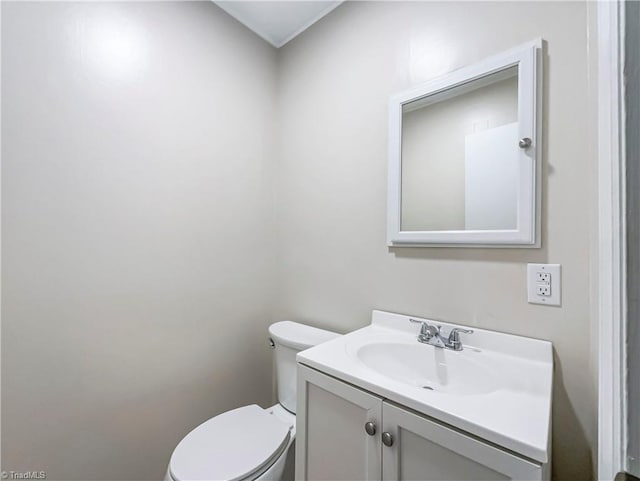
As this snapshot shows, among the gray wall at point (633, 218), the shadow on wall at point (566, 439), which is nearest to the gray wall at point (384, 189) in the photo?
the shadow on wall at point (566, 439)

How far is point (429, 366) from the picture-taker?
1025mm

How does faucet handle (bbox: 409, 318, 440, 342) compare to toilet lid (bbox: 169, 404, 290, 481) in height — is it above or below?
above

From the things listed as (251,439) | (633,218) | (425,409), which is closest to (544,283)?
(425,409)

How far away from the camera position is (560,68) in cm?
89

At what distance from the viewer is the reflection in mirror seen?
0.98 m

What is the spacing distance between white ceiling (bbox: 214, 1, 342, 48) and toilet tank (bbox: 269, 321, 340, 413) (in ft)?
5.50

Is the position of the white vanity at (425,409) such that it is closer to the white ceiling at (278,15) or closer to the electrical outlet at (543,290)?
the electrical outlet at (543,290)

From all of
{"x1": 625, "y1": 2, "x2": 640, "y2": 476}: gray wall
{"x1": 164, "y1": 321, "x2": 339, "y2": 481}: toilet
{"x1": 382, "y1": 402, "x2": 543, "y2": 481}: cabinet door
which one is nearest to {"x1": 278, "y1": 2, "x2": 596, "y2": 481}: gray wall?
{"x1": 164, "y1": 321, "x2": 339, "y2": 481}: toilet

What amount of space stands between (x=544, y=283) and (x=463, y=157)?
0.52 m

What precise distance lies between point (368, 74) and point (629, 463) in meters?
1.47

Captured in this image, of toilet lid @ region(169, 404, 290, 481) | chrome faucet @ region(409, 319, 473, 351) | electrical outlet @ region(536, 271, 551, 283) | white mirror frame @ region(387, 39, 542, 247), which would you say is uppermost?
white mirror frame @ region(387, 39, 542, 247)

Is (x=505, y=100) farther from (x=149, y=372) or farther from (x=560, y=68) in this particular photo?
(x=149, y=372)

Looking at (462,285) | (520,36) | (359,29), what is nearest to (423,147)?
(520,36)

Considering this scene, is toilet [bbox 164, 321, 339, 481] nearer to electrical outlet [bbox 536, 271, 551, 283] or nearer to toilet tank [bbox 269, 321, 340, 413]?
toilet tank [bbox 269, 321, 340, 413]
